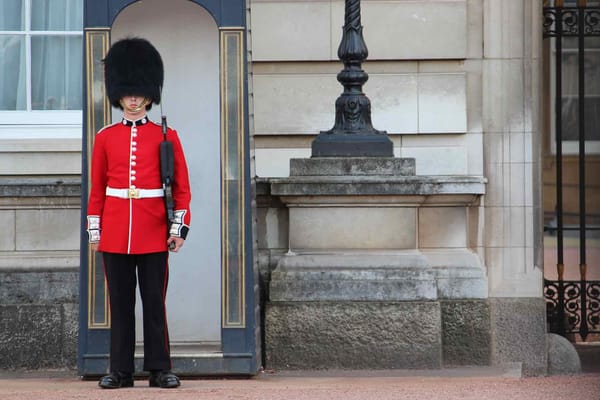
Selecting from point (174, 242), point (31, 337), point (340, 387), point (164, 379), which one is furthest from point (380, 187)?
point (31, 337)

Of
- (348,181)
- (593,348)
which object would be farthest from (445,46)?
(593,348)

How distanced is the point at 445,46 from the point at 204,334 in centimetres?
236

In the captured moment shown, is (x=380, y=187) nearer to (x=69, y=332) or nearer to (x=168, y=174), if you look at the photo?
(x=168, y=174)

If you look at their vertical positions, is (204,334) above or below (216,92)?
below

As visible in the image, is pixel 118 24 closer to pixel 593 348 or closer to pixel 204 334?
pixel 204 334

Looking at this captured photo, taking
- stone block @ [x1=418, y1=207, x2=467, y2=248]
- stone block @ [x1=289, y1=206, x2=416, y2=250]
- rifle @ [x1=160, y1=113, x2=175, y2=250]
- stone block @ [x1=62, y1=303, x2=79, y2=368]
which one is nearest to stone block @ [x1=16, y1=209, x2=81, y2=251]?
stone block @ [x1=62, y1=303, x2=79, y2=368]

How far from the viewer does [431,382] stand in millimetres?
7965

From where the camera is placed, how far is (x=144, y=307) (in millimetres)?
7492

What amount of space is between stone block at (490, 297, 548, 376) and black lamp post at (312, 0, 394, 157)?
48.2 inches

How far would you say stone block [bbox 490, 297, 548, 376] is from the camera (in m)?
8.95

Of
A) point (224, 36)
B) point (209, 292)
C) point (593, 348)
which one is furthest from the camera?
point (593, 348)

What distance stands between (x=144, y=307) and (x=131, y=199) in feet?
1.83

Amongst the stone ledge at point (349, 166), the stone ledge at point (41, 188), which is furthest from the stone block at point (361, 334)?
the stone ledge at point (41, 188)

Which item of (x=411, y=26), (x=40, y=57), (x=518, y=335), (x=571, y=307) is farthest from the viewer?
(x=571, y=307)
